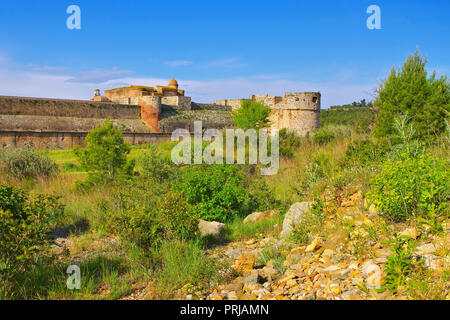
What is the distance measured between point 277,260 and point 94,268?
218 centimetres

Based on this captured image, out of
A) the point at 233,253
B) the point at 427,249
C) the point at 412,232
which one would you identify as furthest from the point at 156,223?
the point at 427,249

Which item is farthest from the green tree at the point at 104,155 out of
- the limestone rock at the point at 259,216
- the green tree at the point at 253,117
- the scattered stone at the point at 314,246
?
the green tree at the point at 253,117

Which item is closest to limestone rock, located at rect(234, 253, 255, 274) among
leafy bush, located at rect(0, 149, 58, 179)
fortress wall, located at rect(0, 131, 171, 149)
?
leafy bush, located at rect(0, 149, 58, 179)

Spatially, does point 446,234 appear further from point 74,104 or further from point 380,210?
point 74,104

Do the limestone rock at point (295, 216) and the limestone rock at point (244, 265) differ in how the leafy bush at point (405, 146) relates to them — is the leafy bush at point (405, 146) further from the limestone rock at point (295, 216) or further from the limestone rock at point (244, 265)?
the limestone rock at point (244, 265)

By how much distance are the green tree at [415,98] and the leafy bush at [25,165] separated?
35.9ft

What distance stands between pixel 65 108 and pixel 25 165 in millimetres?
18254

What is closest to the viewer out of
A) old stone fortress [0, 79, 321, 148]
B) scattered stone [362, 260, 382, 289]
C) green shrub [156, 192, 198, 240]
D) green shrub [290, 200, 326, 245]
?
scattered stone [362, 260, 382, 289]

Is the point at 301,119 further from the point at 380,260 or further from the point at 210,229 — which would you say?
the point at 380,260

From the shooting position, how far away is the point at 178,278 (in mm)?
3656

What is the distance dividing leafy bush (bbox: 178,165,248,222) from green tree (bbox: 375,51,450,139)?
6.82 m

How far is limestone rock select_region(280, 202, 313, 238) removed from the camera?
4.99 metres

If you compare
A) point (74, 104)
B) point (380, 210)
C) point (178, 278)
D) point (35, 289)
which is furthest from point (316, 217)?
point (74, 104)

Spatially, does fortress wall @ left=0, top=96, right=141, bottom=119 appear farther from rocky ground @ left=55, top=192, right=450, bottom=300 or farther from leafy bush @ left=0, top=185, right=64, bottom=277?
leafy bush @ left=0, top=185, right=64, bottom=277
